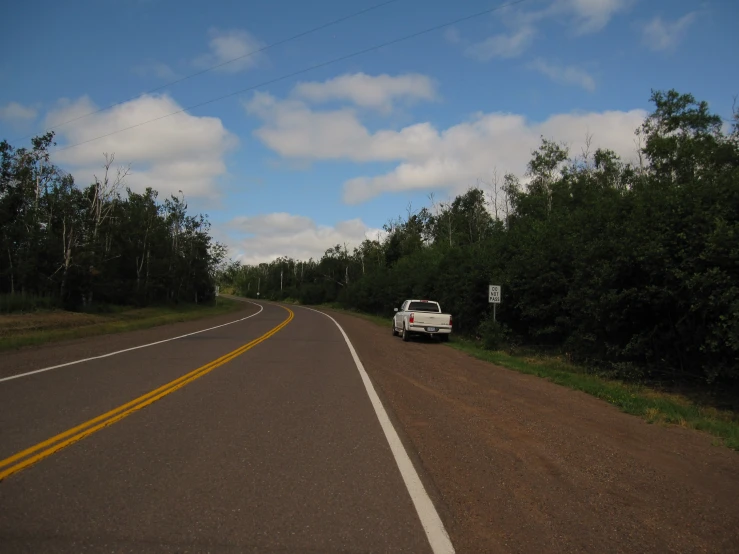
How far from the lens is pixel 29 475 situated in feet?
15.8

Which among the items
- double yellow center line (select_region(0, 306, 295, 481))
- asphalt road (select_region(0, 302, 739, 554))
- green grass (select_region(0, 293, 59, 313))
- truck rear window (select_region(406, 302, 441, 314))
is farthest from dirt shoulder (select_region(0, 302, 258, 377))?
truck rear window (select_region(406, 302, 441, 314))

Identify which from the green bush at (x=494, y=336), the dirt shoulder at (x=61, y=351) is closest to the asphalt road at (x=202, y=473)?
the dirt shoulder at (x=61, y=351)

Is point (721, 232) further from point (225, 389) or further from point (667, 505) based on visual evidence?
point (225, 389)

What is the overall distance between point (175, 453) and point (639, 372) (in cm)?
1112

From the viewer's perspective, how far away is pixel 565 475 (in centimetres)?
536

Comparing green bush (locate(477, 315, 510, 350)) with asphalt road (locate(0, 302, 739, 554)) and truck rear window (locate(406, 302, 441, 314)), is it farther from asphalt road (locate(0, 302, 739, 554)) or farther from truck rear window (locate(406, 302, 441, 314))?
asphalt road (locate(0, 302, 739, 554))

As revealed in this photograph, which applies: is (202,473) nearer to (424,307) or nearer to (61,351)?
(61,351)

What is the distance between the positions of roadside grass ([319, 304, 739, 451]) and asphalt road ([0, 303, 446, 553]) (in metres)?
4.85

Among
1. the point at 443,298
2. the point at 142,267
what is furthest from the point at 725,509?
the point at 142,267

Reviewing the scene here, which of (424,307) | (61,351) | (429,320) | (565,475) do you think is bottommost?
(61,351)

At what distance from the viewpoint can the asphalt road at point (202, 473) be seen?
3.76m

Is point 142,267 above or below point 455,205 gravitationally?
below

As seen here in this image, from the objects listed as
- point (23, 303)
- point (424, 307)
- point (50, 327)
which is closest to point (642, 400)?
point (424, 307)

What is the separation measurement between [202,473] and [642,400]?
27.9 feet
